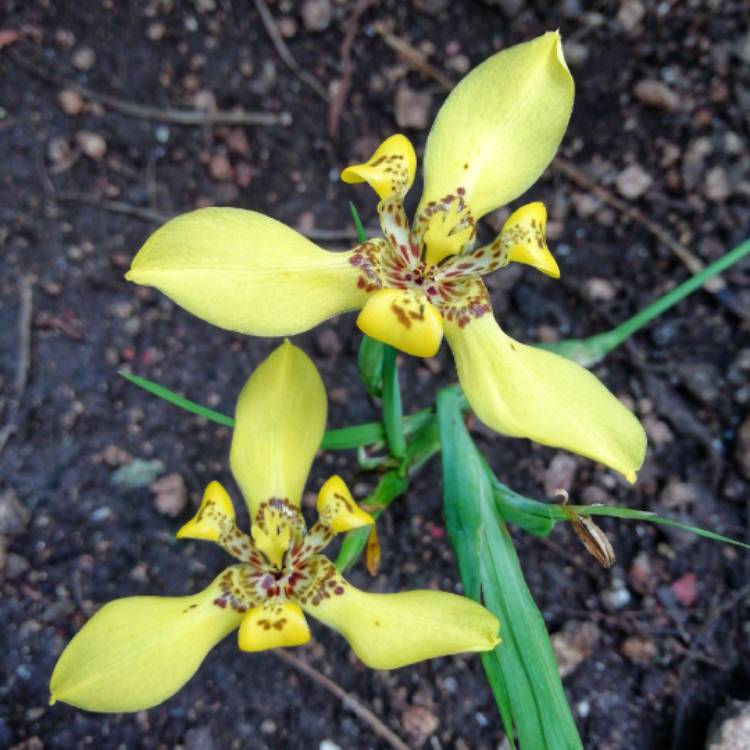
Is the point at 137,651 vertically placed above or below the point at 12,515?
above

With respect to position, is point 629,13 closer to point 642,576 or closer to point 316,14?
point 316,14

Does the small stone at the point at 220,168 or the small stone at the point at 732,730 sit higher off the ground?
the small stone at the point at 220,168

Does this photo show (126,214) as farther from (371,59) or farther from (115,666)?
(115,666)

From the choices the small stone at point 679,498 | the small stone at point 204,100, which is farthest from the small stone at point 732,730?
the small stone at point 204,100

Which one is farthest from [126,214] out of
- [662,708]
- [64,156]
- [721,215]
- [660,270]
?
[662,708]

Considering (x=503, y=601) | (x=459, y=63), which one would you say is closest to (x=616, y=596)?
(x=503, y=601)

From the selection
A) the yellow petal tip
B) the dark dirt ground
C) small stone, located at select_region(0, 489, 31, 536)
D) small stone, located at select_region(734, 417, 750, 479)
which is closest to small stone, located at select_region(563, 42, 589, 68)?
the dark dirt ground

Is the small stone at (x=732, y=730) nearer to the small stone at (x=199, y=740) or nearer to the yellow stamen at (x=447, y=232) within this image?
the small stone at (x=199, y=740)

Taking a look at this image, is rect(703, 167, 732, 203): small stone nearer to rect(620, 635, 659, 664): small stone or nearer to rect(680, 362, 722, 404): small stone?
rect(680, 362, 722, 404): small stone
